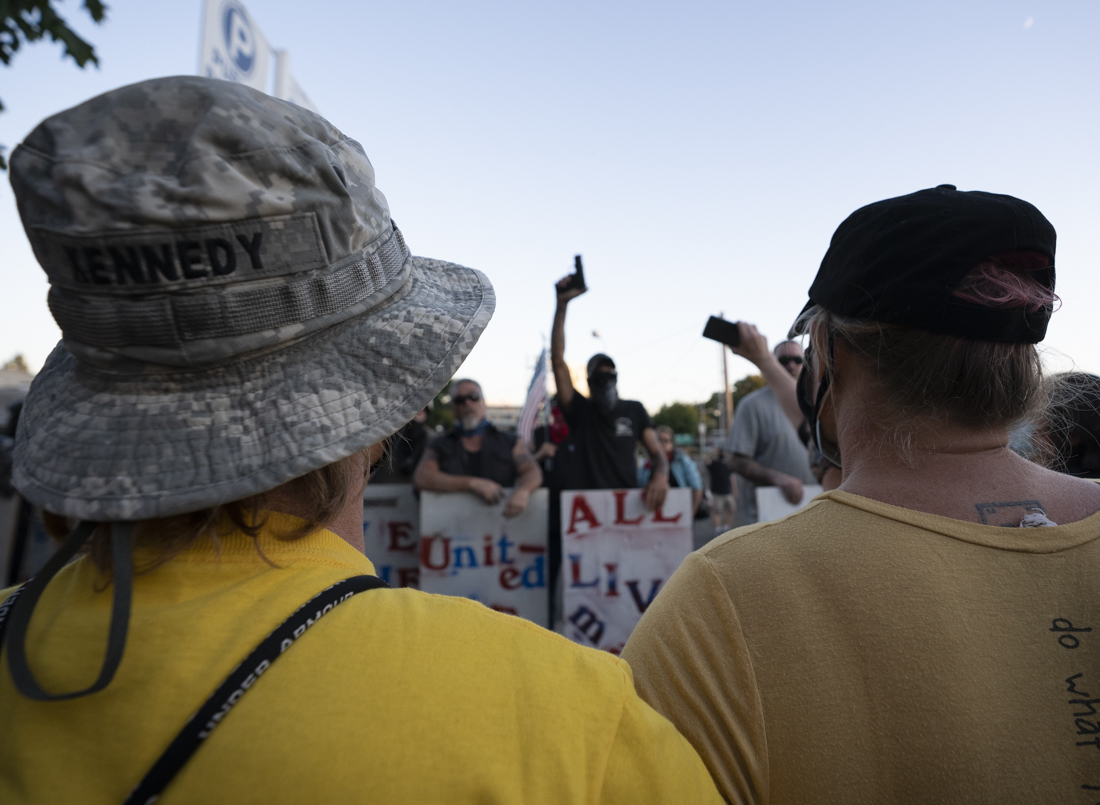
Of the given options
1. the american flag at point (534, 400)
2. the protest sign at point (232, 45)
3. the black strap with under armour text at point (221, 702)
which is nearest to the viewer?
the black strap with under armour text at point (221, 702)

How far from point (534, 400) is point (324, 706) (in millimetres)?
8897

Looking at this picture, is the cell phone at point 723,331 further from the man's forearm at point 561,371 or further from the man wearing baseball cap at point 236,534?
the man's forearm at point 561,371

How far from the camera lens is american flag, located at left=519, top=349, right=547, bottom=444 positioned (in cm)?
923

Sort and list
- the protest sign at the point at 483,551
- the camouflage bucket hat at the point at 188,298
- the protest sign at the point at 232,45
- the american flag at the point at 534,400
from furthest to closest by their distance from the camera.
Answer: the american flag at the point at 534,400, the protest sign at the point at 483,551, the protest sign at the point at 232,45, the camouflage bucket hat at the point at 188,298

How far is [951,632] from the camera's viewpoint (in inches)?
38.6

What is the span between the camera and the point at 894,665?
0.99 meters

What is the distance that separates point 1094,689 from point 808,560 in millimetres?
439

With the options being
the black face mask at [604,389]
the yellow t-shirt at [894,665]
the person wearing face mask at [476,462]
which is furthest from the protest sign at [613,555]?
the yellow t-shirt at [894,665]

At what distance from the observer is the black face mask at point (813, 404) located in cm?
140

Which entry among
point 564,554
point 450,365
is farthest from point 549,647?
point 564,554

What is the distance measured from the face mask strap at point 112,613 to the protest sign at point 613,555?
479cm

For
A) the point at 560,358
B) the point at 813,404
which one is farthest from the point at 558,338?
the point at 813,404

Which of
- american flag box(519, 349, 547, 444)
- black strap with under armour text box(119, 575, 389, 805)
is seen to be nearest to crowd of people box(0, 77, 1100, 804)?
black strap with under armour text box(119, 575, 389, 805)

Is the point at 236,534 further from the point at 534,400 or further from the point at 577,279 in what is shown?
the point at 534,400
